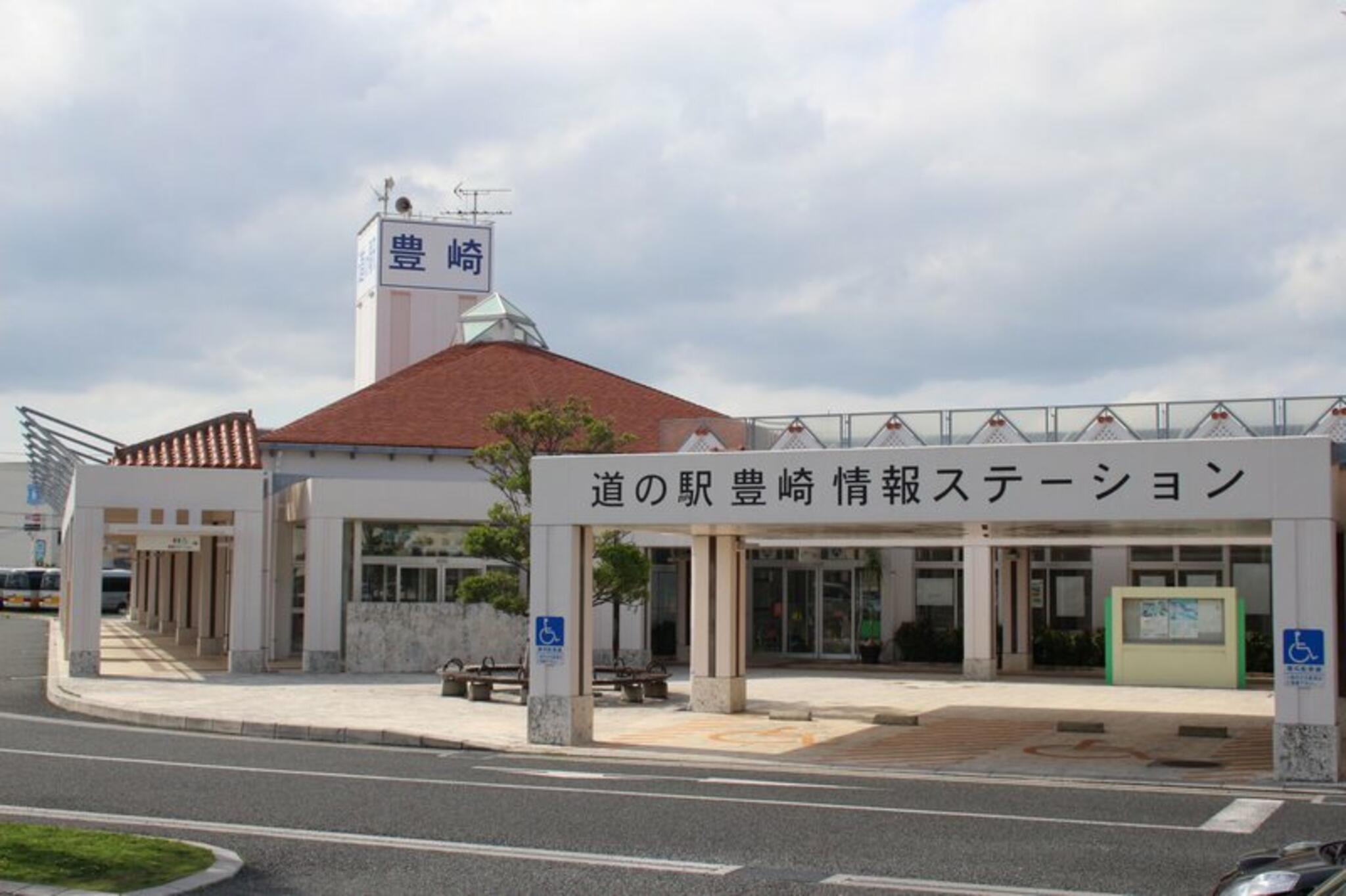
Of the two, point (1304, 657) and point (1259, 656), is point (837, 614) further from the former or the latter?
point (1304, 657)

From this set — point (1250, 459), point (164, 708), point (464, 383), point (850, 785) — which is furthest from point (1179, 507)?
point (464, 383)

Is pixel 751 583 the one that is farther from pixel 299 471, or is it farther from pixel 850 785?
pixel 850 785

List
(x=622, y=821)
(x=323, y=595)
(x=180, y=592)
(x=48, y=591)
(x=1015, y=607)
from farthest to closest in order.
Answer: (x=48, y=591), (x=180, y=592), (x=1015, y=607), (x=323, y=595), (x=622, y=821)

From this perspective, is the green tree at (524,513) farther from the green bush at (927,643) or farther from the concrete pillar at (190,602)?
the concrete pillar at (190,602)

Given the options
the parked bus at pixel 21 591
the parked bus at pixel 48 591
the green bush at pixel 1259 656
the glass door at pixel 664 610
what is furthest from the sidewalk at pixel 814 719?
the parked bus at pixel 21 591

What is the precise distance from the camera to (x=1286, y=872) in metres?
7.12

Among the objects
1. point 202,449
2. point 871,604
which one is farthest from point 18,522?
point 871,604

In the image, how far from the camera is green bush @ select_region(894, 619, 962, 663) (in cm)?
3481

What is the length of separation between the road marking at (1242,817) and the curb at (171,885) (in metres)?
7.54

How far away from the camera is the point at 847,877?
398 inches

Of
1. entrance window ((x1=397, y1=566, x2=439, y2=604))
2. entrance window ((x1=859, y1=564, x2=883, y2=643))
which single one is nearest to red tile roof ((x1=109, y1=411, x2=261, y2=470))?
entrance window ((x1=397, y1=566, x2=439, y2=604))

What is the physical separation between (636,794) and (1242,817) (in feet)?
17.4

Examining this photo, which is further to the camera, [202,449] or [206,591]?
[206,591]

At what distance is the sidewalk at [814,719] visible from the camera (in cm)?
1775
